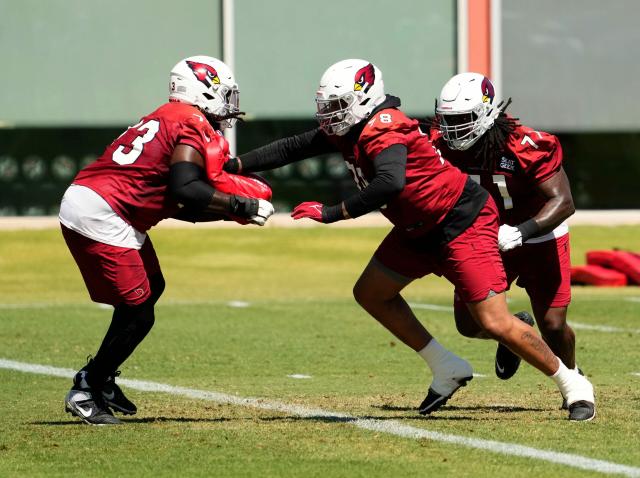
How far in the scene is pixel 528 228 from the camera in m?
7.99

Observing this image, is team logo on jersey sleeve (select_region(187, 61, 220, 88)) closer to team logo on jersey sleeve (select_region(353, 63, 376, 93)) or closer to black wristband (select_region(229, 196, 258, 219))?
black wristband (select_region(229, 196, 258, 219))

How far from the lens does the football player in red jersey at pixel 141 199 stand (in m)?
7.73

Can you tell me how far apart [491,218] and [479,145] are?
0.54 meters

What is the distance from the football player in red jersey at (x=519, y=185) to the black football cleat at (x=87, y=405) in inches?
85.1

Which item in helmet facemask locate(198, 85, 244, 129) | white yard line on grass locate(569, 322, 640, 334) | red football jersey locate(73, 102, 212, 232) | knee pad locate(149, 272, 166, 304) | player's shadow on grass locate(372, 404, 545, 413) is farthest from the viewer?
white yard line on grass locate(569, 322, 640, 334)

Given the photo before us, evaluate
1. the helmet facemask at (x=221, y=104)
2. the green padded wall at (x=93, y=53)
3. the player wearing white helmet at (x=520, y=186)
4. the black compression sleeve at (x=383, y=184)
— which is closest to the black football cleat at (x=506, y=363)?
the player wearing white helmet at (x=520, y=186)

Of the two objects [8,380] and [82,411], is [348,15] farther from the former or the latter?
[82,411]

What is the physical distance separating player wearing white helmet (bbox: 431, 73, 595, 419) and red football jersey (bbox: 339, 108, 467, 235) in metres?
0.39

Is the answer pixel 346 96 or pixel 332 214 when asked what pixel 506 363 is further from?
pixel 346 96

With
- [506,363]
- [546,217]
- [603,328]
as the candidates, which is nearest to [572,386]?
[546,217]

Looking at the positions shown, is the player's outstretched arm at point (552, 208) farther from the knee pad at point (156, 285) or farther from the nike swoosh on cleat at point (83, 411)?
the nike swoosh on cleat at point (83, 411)

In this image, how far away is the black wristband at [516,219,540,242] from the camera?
313 inches

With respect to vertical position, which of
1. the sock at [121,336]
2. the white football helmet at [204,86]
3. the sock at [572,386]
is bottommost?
the sock at [572,386]

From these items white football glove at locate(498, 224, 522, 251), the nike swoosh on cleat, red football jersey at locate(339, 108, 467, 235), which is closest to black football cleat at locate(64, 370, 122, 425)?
the nike swoosh on cleat
